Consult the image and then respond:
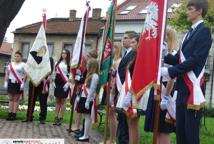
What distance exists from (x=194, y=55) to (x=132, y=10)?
3959 centimetres

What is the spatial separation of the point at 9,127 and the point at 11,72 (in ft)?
6.85

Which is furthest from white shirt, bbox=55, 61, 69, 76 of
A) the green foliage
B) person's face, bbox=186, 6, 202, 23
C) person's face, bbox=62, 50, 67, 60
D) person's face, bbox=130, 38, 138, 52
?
the green foliage

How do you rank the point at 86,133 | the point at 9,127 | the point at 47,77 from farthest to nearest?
the point at 47,77, the point at 9,127, the point at 86,133

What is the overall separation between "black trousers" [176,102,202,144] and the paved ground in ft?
12.9

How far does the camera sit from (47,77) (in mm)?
12852

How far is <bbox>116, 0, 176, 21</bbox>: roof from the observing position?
139 feet

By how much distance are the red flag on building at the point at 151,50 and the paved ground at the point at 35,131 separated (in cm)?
379

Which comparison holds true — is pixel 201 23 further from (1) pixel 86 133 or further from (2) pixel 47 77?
(2) pixel 47 77

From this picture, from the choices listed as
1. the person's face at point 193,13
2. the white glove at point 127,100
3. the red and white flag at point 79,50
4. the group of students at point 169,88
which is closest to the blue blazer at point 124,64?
the group of students at point 169,88

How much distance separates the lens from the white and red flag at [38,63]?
12750 millimetres

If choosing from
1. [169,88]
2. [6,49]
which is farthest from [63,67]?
[6,49]

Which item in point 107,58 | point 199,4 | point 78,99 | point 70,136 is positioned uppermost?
point 199,4

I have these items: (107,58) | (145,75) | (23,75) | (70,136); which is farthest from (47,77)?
(145,75)

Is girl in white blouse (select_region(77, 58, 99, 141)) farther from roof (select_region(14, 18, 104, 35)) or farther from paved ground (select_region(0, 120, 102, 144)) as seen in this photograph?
roof (select_region(14, 18, 104, 35))
